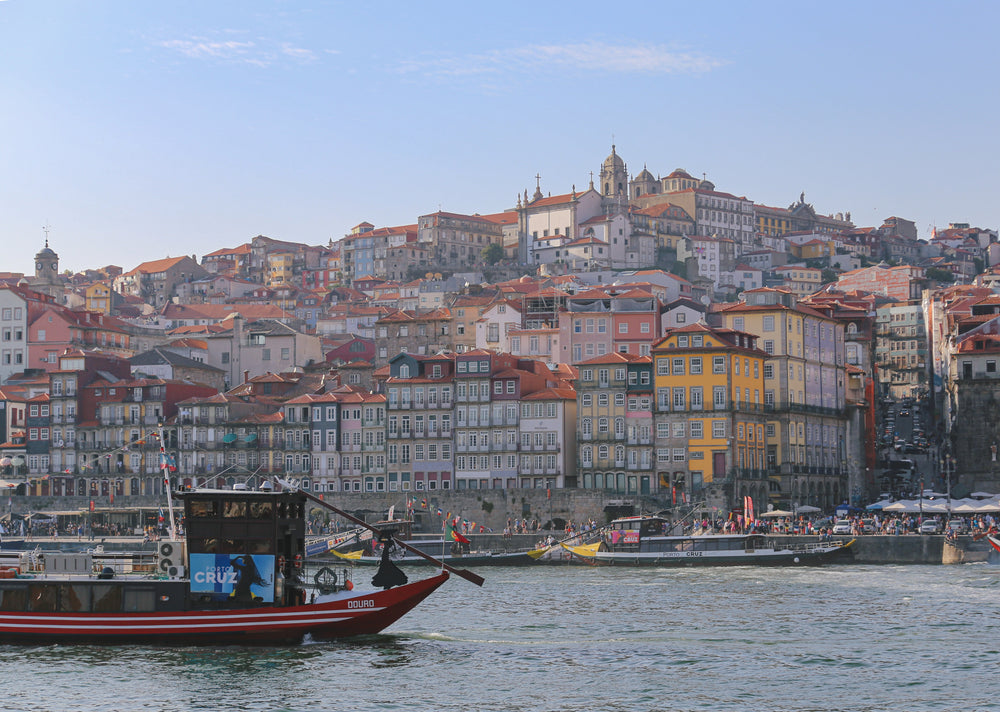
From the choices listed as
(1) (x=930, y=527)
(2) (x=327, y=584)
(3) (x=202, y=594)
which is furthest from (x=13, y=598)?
(1) (x=930, y=527)

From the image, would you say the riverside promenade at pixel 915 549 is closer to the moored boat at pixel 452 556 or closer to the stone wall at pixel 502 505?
the moored boat at pixel 452 556

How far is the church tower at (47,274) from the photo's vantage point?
15775 centimetres

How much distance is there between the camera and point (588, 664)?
37.5 metres

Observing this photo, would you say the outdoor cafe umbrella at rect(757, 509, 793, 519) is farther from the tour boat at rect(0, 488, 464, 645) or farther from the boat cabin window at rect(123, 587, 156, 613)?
the boat cabin window at rect(123, 587, 156, 613)

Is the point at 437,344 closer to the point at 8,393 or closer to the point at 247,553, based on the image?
the point at 8,393

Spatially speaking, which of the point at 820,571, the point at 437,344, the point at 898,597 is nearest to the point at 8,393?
the point at 437,344

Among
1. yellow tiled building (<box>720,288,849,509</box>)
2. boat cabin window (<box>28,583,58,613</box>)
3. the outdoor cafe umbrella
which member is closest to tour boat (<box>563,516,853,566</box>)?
the outdoor cafe umbrella

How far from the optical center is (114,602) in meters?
39.0

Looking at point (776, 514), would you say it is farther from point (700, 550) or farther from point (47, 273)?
point (47, 273)

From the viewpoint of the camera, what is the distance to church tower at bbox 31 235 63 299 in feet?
518

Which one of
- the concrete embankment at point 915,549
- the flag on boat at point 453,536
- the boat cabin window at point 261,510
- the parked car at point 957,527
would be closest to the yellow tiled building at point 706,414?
the parked car at point 957,527

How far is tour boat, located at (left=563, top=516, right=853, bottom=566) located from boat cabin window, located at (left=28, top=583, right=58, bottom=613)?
35395mm

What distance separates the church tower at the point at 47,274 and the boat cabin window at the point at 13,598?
122 m

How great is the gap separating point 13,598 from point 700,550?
120ft
